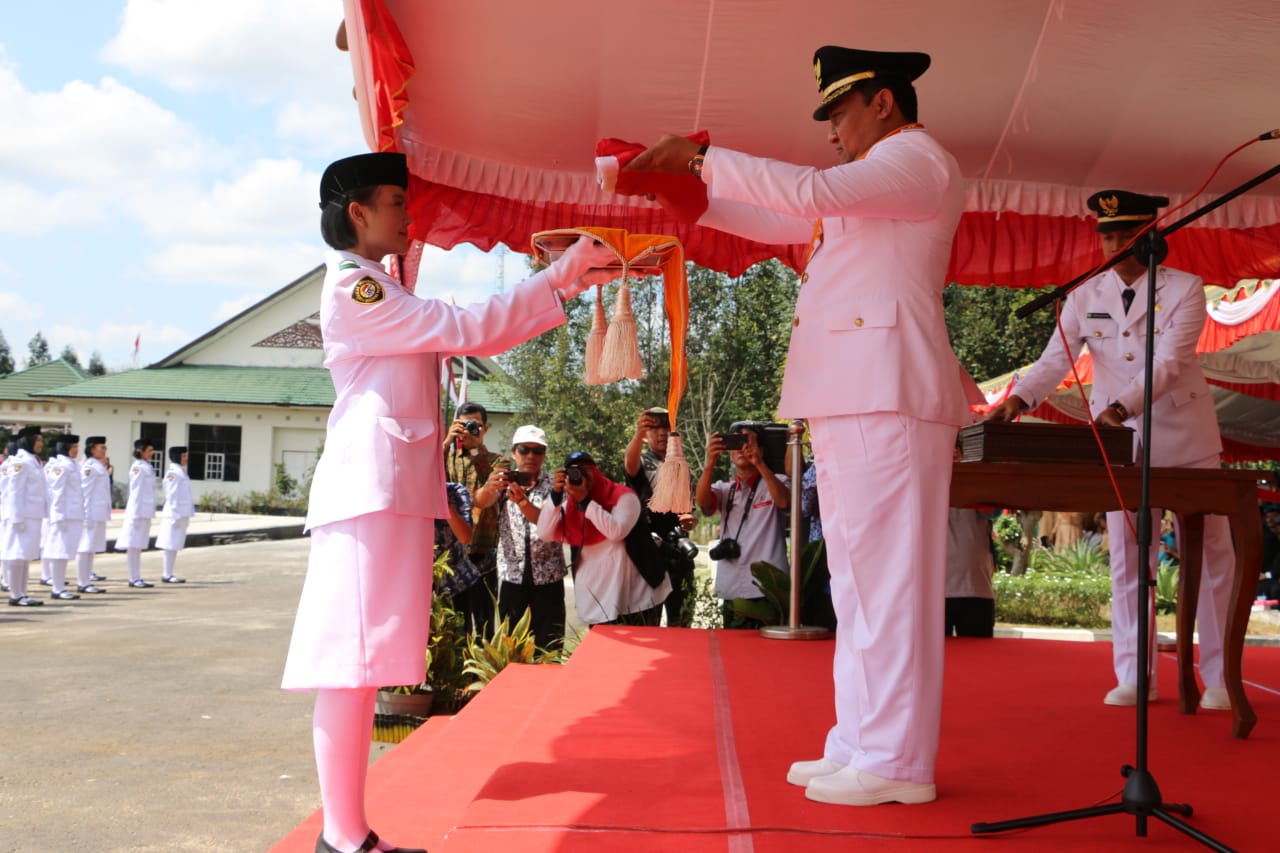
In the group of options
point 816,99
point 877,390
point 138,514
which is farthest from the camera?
point 138,514

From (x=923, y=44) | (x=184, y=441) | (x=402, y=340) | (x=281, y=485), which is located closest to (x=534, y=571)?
(x=923, y=44)

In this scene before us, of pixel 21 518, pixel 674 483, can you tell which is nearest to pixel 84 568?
pixel 21 518

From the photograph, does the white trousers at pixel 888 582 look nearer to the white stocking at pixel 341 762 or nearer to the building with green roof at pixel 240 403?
the white stocking at pixel 341 762

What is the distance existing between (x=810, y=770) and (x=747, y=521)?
12.0 ft

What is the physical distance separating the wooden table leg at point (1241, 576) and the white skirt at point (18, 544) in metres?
12.1

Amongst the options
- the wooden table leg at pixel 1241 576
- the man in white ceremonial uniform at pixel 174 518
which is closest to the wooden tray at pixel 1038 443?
the wooden table leg at pixel 1241 576

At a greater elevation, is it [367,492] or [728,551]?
[367,492]

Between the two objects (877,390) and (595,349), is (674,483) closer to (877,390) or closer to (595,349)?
(595,349)

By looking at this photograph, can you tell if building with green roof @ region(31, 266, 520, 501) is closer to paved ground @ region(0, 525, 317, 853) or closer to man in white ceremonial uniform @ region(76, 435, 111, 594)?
man in white ceremonial uniform @ region(76, 435, 111, 594)

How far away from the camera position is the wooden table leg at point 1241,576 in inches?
132

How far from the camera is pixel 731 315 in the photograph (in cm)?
1952

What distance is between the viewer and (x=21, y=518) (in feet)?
40.3

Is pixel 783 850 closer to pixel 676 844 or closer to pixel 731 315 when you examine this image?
pixel 676 844

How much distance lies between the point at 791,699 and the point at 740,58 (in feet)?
8.62
